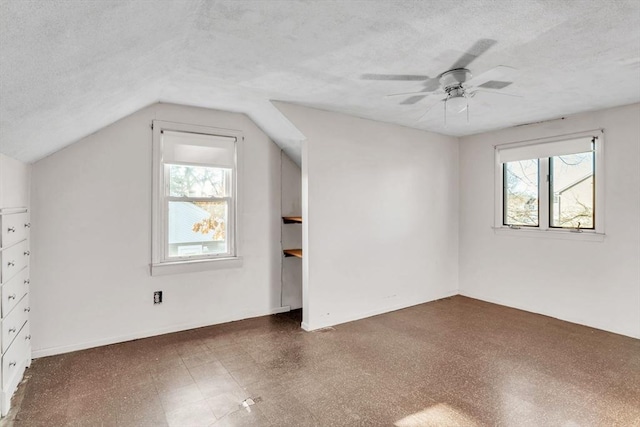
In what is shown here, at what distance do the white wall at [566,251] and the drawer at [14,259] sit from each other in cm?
506

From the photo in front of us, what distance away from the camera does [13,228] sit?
2.44 meters

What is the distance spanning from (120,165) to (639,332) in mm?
5365

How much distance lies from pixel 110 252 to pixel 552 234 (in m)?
4.83

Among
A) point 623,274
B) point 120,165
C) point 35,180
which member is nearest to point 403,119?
point 623,274

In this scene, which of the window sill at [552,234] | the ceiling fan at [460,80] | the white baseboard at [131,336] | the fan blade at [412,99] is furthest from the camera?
the window sill at [552,234]

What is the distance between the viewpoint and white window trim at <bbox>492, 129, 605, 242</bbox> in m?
3.73

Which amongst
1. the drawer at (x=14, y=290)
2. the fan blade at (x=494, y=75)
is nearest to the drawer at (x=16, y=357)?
the drawer at (x=14, y=290)

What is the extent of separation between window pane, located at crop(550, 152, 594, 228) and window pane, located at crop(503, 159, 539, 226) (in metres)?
0.22

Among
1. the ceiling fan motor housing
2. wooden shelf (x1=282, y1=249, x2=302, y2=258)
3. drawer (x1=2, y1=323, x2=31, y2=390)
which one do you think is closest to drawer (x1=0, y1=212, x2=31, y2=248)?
drawer (x1=2, y1=323, x2=31, y2=390)

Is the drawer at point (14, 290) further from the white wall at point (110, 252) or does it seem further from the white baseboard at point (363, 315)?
the white baseboard at point (363, 315)

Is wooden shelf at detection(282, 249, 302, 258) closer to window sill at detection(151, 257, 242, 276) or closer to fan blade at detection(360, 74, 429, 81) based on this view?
window sill at detection(151, 257, 242, 276)

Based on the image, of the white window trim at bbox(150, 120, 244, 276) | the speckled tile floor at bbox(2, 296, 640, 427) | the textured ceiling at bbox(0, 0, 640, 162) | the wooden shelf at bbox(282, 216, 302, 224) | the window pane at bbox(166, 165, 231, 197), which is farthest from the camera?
the wooden shelf at bbox(282, 216, 302, 224)

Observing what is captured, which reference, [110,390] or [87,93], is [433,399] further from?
[87,93]

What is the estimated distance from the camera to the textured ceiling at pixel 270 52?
4.56 feet
